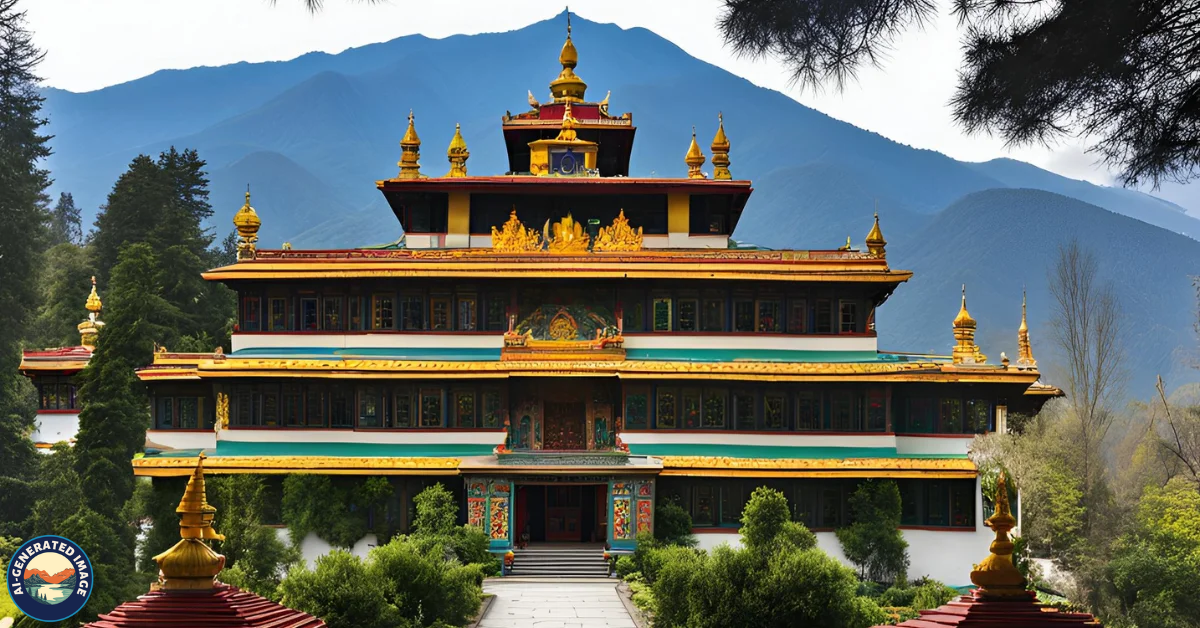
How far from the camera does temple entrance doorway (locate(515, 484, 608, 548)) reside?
1651 inches

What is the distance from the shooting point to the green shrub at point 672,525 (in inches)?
1555

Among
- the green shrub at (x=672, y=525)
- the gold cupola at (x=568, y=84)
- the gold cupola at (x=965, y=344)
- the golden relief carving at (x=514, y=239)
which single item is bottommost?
the green shrub at (x=672, y=525)

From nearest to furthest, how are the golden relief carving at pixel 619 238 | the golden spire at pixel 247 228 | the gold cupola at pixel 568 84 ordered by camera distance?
the golden relief carving at pixel 619 238
the golden spire at pixel 247 228
the gold cupola at pixel 568 84

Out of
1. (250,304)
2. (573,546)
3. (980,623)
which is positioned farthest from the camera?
(250,304)

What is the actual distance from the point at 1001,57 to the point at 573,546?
2904cm

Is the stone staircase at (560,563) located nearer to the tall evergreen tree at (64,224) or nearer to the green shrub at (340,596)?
the green shrub at (340,596)

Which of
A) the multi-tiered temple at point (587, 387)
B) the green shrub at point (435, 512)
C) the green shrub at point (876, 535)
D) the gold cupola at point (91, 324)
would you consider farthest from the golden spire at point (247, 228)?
the gold cupola at point (91, 324)

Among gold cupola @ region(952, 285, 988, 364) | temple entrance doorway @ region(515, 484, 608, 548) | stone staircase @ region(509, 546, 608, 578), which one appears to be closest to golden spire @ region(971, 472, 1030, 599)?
stone staircase @ region(509, 546, 608, 578)

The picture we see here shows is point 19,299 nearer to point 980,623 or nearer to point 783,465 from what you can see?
point 783,465

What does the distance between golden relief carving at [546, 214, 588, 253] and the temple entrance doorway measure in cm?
731

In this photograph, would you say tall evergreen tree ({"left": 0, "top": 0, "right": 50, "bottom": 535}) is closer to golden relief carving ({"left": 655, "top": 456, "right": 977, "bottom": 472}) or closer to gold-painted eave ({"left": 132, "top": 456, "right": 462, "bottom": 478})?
gold-painted eave ({"left": 132, "top": 456, "right": 462, "bottom": 478})

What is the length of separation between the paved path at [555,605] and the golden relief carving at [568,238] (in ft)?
37.1

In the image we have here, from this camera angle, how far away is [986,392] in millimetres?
42094

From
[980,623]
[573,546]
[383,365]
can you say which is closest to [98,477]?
[383,365]
